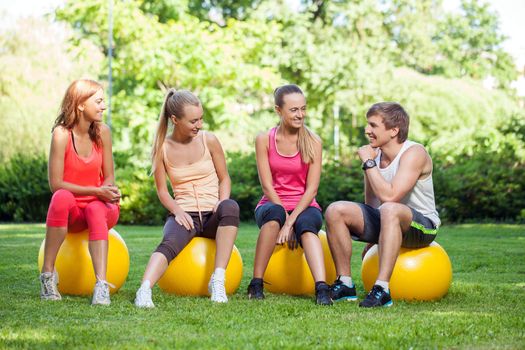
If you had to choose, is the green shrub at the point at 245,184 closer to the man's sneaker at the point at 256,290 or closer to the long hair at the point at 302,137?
the long hair at the point at 302,137

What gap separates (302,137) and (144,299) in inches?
71.3

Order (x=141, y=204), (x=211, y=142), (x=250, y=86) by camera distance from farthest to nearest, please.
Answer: (x=250, y=86)
(x=141, y=204)
(x=211, y=142)

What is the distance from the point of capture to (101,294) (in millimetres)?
5711

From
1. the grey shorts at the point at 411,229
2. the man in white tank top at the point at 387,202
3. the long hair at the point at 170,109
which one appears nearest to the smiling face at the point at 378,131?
the man in white tank top at the point at 387,202

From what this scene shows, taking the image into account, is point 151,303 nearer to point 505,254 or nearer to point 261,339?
point 261,339

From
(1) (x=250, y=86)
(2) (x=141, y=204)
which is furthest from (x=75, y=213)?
(1) (x=250, y=86)

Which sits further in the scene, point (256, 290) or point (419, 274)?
point (256, 290)

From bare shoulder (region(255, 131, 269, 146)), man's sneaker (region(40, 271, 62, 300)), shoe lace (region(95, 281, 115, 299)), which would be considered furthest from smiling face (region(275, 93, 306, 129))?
man's sneaker (region(40, 271, 62, 300))

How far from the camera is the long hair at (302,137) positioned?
641 cm

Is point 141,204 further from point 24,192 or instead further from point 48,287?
point 48,287

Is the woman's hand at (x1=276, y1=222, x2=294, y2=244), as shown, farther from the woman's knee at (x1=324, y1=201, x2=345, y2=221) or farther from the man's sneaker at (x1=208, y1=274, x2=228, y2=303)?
the man's sneaker at (x1=208, y1=274, x2=228, y2=303)

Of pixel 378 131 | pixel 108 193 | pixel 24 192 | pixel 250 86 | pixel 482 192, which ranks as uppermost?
pixel 250 86

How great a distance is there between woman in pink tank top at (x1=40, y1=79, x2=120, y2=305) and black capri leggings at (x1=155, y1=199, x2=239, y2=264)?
1.37 feet

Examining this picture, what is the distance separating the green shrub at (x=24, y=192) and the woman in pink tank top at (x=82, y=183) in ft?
37.5
